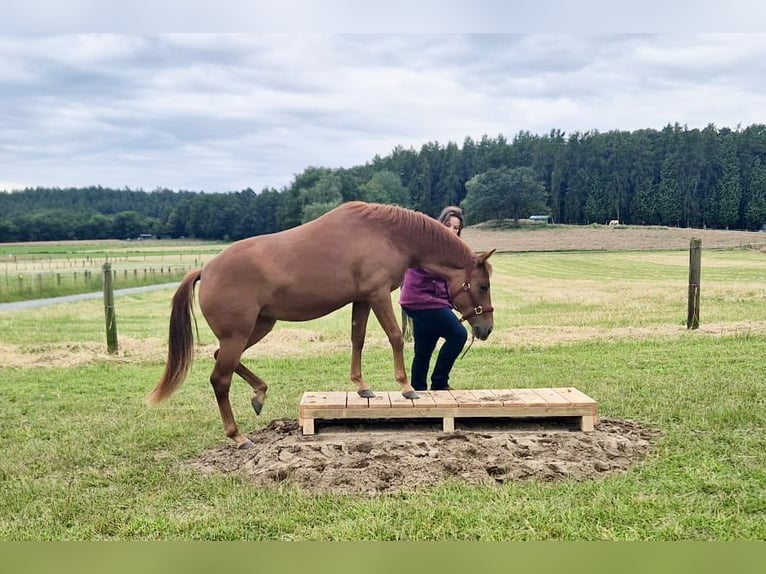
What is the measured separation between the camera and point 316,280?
463cm

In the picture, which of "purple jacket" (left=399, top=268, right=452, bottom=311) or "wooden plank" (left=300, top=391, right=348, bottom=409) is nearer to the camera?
"wooden plank" (left=300, top=391, right=348, bottom=409)

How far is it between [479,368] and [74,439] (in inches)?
204

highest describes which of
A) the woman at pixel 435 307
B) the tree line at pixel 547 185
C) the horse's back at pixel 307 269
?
the tree line at pixel 547 185

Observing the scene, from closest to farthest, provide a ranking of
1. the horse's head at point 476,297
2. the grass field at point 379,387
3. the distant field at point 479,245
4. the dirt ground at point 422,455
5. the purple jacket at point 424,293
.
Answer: the grass field at point 379,387
the dirt ground at point 422,455
the horse's head at point 476,297
the purple jacket at point 424,293
the distant field at point 479,245

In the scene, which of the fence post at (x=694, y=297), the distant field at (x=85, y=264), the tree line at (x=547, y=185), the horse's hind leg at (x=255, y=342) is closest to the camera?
the horse's hind leg at (x=255, y=342)

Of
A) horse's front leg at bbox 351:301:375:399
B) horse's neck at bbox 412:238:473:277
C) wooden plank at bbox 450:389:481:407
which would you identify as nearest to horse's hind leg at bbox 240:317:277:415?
horse's front leg at bbox 351:301:375:399

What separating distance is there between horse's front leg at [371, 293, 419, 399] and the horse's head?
554mm

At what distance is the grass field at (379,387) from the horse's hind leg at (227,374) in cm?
49

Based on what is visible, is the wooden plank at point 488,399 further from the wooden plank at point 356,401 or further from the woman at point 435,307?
the wooden plank at point 356,401

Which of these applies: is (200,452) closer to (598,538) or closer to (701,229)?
(598,538)

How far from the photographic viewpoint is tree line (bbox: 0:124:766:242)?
16109mm

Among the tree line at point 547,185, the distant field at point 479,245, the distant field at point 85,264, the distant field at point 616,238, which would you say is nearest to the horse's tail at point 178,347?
A: the tree line at point 547,185

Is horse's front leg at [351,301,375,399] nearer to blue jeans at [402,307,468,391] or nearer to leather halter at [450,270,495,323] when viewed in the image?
leather halter at [450,270,495,323]

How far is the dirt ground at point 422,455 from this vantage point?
164 inches
